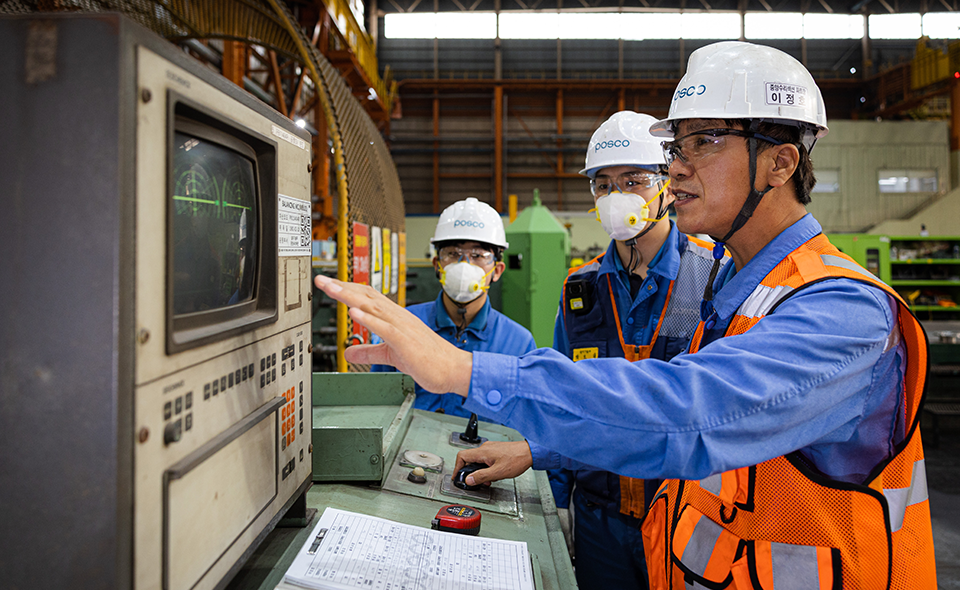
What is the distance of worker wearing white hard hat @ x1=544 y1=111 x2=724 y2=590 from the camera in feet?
5.94

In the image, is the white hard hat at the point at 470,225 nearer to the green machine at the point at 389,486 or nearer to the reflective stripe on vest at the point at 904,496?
the green machine at the point at 389,486

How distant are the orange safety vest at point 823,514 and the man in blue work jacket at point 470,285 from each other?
1.53m

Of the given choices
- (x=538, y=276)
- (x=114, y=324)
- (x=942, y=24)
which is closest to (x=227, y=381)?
(x=114, y=324)

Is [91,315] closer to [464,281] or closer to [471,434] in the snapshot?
[471,434]

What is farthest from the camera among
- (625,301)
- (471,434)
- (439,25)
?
(439,25)

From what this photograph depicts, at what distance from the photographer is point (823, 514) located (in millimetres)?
938

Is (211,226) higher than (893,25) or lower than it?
lower

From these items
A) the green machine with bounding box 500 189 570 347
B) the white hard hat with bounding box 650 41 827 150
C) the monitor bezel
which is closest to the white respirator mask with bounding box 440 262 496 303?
the white hard hat with bounding box 650 41 827 150

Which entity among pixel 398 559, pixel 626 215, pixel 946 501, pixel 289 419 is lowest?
pixel 946 501

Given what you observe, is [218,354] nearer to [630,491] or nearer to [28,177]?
[28,177]

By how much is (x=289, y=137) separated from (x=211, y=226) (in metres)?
0.29

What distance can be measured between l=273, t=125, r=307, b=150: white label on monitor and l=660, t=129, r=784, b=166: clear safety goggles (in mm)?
830

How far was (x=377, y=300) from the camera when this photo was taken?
2.73 ft

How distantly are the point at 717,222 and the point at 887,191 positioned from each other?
51.9 ft
